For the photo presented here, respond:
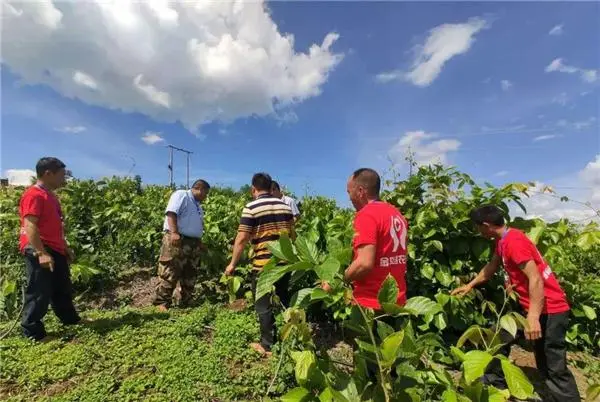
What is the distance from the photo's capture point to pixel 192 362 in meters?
4.01

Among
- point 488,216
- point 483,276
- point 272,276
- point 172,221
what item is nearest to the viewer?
point 272,276

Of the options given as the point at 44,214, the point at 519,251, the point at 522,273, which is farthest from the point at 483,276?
the point at 44,214

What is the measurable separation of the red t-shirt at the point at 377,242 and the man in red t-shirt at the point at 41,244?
11.4 ft

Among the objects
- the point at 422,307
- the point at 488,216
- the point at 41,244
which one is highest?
the point at 41,244

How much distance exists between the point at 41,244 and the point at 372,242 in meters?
3.67

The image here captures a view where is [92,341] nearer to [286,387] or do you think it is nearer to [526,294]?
[286,387]

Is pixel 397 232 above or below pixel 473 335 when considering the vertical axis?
above

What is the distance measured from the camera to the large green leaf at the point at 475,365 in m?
1.70

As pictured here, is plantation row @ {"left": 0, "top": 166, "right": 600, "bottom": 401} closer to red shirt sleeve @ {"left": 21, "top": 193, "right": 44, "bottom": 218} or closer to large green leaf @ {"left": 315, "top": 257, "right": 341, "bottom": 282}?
large green leaf @ {"left": 315, "top": 257, "right": 341, "bottom": 282}

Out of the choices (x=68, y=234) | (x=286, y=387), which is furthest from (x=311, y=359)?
(x=68, y=234)

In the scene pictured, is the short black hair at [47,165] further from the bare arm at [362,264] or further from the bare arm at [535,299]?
the bare arm at [535,299]

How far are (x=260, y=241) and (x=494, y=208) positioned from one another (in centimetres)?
227

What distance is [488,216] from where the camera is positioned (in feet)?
11.5

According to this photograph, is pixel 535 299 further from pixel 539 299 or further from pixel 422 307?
pixel 422 307
